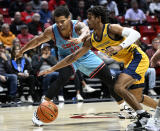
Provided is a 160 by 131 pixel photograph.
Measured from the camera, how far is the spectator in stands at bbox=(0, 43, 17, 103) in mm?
8680

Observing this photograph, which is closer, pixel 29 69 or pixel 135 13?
pixel 29 69

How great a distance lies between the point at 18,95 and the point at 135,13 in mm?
5747

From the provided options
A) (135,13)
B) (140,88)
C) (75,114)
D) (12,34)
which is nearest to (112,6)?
(135,13)

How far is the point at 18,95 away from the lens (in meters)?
9.25

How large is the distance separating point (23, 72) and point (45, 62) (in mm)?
623

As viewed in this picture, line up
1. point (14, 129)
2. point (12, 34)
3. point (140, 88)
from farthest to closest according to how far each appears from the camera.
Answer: point (12, 34) < point (140, 88) < point (14, 129)

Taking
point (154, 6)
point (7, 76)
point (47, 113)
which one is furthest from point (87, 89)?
point (154, 6)

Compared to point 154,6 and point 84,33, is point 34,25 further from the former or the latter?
point 84,33

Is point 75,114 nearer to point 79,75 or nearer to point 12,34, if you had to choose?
point 79,75

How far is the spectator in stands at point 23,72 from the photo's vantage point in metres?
8.98

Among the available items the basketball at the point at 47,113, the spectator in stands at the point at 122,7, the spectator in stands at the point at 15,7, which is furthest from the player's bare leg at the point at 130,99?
the spectator in stands at the point at 122,7

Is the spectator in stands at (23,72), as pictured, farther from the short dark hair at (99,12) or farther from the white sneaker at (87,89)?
the short dark hair at (99,12)

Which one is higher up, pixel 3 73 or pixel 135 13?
pixel 135 13

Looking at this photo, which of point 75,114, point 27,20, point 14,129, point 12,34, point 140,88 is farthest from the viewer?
point 27,20
